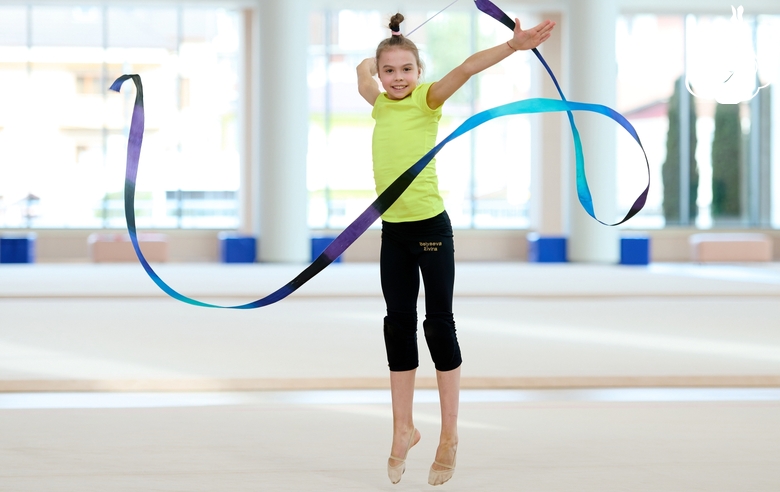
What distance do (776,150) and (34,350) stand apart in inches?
702

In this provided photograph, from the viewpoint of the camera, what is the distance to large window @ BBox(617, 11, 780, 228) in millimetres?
Result: 20031

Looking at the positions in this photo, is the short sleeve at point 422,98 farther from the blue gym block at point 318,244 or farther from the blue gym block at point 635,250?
the blue gym block at point 635,250

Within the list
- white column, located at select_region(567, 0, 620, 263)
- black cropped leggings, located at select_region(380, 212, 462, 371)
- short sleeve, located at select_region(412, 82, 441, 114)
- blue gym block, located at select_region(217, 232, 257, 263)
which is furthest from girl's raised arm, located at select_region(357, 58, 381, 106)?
blue gym block, located at select_region(217, 232, 257, 263)

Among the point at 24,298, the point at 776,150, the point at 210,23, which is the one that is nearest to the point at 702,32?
the point at 776,150

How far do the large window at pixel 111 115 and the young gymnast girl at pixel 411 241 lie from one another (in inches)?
657

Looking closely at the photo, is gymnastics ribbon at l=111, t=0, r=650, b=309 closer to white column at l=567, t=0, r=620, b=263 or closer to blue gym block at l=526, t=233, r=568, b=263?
white column at l=567, t=0, r=620, b=263

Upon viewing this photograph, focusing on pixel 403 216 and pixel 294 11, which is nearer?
pixel 403 216

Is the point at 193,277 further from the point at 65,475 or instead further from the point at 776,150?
the point at 776,150

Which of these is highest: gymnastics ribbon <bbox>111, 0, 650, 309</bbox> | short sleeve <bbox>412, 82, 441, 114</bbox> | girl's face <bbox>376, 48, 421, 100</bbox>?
girl's face <bbox>376, 48, 421, 100</bbox>

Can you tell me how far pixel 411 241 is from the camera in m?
3.14

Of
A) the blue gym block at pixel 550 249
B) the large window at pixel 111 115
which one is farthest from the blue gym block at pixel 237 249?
the blue gym block at pixel 550 249

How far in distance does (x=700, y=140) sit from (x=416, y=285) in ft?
59.9

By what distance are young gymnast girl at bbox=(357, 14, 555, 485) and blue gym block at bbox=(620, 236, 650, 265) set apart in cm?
1490

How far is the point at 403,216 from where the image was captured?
3.14m
